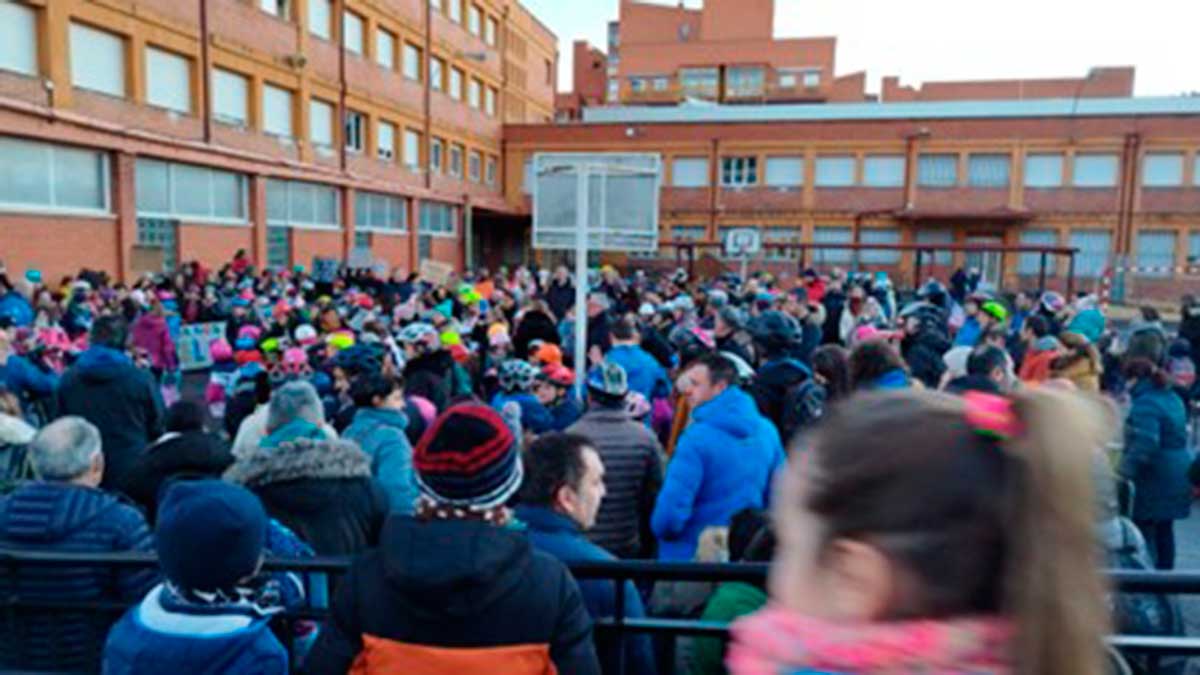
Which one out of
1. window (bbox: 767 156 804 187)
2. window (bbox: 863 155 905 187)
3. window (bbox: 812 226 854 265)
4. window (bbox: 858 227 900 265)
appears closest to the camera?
window (bbox: 858 227 900 265)

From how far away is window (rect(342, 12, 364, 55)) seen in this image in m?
28.8

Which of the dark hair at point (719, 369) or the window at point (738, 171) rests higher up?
the window at point (738, 171)

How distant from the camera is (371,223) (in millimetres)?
30938

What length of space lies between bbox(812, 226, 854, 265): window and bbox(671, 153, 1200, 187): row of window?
2.15 metres

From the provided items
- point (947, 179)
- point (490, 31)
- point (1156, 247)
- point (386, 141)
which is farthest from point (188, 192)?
point (1156, 247)

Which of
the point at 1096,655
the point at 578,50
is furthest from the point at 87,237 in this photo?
the point at 578,50

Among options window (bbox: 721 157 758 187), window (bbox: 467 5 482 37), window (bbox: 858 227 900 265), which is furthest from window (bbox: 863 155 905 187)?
window (bbox: 467 5 482 37)

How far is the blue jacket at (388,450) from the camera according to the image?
4.02 meters

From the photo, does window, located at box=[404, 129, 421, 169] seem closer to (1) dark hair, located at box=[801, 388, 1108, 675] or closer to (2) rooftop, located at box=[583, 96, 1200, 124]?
(2) rooftop, located at box=[583, 96, 1200, 124]

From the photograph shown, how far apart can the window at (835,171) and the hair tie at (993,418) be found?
1529 inches

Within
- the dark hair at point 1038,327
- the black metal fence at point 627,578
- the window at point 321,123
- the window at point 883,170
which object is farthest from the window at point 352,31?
the black metal fence at point 627,578

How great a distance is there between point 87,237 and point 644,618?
19.5 m

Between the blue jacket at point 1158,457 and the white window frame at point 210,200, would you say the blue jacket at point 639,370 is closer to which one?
the blue jacket at point 1158,457

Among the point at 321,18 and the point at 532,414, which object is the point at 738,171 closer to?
the point at 321,18
